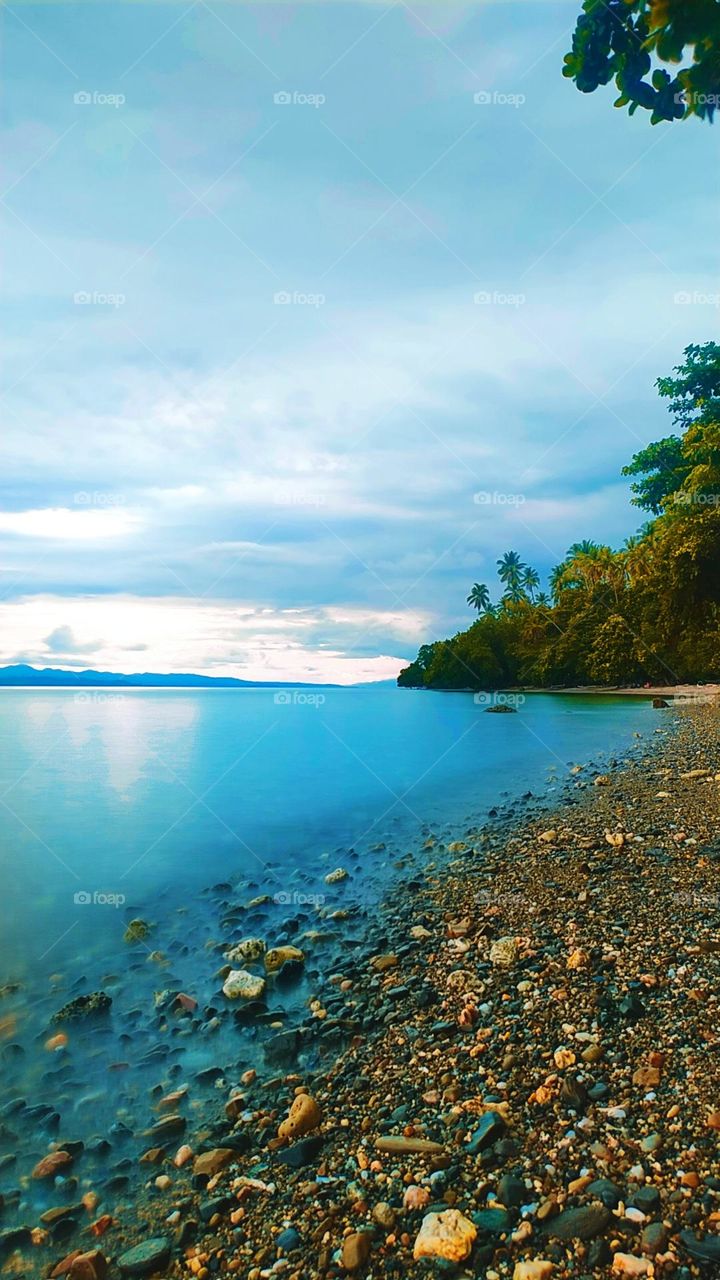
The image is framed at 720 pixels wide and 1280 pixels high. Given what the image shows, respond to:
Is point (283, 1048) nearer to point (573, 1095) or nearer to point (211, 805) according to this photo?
point (573, 1095)

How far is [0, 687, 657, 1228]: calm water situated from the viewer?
191 inches

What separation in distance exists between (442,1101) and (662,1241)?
5.06 ft

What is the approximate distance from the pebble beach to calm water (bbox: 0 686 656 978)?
407 cm

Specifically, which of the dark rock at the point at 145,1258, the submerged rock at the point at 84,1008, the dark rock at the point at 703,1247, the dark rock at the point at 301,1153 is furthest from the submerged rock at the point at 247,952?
the dark rock at the point at 703,1247

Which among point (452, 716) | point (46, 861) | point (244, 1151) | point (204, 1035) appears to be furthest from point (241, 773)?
point (452, 716)

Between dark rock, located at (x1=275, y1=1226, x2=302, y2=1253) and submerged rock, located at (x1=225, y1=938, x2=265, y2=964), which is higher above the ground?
dark rock, located at (x1=275, y1=1226, x2=302, y2=1253)

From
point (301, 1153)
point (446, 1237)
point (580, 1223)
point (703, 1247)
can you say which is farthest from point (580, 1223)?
point (301, 1153)

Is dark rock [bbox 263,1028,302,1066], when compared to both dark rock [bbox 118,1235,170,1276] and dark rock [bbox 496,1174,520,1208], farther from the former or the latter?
dark rock [bbox 496,1174,520,1208]

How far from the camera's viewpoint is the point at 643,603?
61750 mm

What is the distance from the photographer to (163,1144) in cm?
429

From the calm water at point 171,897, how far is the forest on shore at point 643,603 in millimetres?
8104

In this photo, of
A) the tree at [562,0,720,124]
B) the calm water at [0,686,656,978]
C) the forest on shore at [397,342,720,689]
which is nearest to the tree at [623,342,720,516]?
the forest on shore at [397,342,720,689]

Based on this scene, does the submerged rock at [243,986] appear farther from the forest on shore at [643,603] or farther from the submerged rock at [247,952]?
the forest on shore at [643,603]

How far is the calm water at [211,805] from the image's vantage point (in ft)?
34.6
